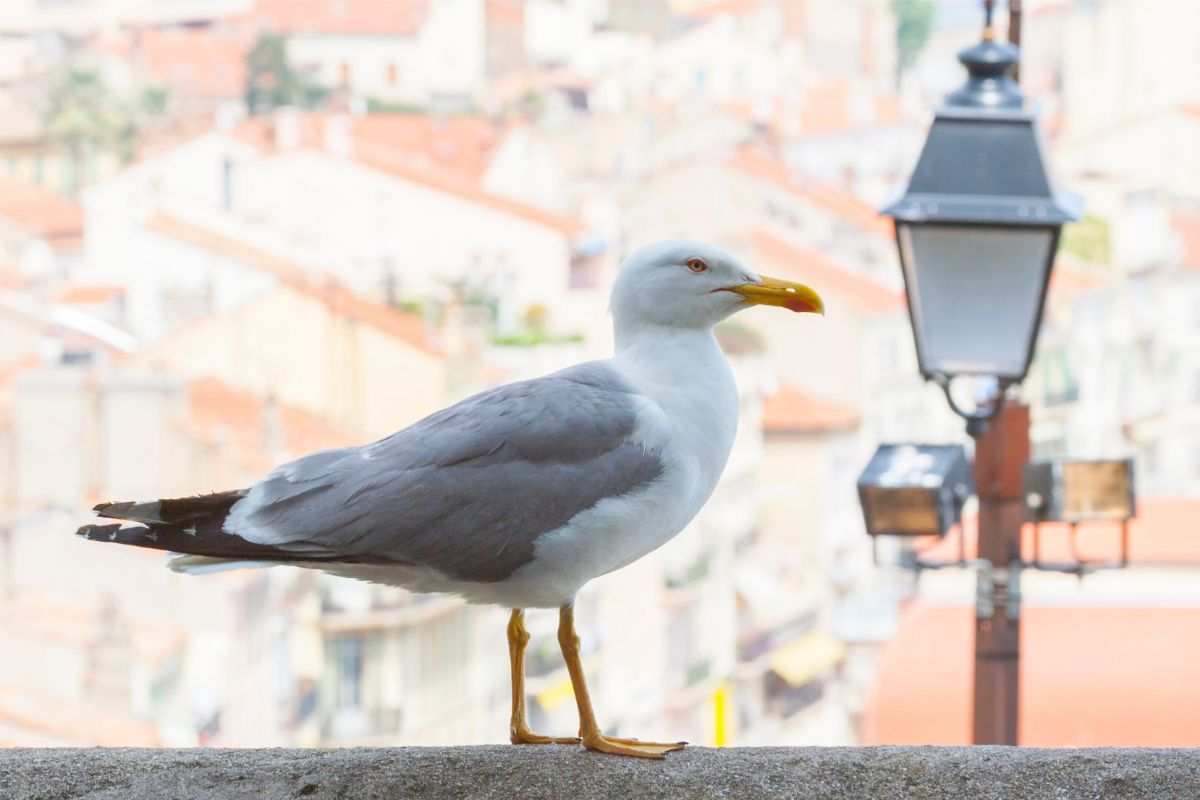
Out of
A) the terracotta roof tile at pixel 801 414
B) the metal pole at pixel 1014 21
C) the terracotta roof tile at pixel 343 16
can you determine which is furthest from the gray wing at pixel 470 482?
the terracotta roof tile at pixel 343 16

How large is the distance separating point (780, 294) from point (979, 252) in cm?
91

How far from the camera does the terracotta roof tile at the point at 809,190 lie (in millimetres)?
33281

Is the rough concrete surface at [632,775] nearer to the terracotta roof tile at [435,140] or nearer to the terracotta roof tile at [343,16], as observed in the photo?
the terracotta roof tile at [435,140]

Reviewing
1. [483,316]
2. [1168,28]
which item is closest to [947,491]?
[483,316]

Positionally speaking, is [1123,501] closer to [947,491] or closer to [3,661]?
[947,491]

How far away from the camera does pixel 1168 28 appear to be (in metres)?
36.2

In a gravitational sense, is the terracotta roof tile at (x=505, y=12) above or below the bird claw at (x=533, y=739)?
above

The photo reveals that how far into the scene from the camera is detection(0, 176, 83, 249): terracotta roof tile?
31.1m

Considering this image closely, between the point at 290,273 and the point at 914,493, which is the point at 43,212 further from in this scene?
the point at 914,493

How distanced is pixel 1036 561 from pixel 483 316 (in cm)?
2799

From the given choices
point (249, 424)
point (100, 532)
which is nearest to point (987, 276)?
point (100, 532)

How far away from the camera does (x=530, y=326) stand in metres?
30.1

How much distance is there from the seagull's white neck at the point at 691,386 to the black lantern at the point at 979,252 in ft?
2.88

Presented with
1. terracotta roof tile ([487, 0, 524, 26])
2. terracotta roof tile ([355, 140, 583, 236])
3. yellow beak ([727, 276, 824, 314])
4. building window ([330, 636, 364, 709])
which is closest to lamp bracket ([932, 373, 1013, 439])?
yellow beak ([727, 276, 824, 314])
